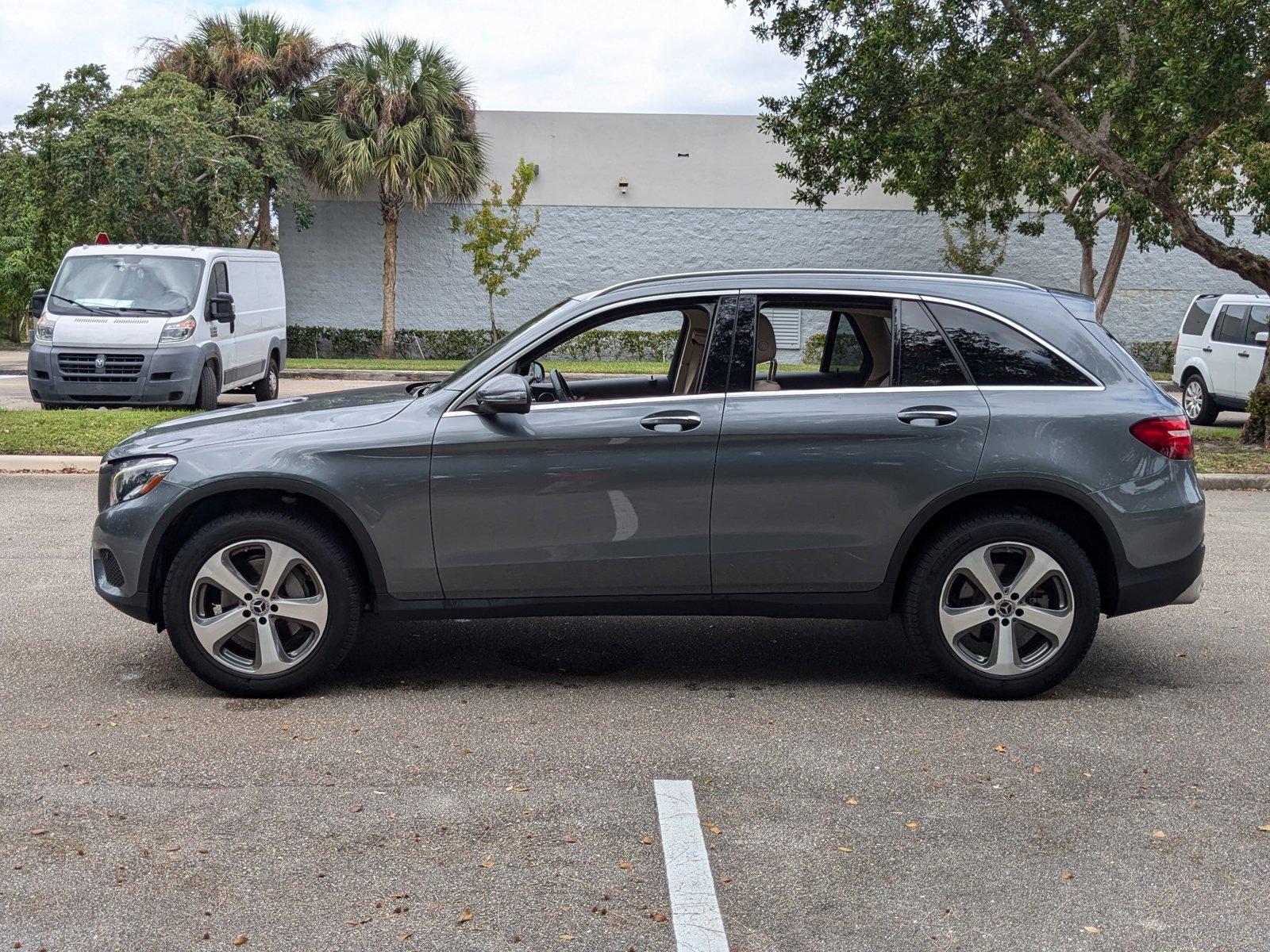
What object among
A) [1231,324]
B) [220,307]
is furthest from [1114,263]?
[220,307]

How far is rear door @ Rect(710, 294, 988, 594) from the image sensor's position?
5316 mm

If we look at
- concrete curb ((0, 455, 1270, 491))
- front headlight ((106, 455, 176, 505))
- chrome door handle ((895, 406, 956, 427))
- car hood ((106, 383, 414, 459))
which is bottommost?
concrete curb ((0, 455, 1270, 491))

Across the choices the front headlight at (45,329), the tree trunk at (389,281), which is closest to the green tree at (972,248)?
the tree trunk at (389,281)

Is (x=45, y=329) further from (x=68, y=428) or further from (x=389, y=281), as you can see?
(x=389, y=281)

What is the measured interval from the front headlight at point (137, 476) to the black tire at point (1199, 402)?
1516 centimetres

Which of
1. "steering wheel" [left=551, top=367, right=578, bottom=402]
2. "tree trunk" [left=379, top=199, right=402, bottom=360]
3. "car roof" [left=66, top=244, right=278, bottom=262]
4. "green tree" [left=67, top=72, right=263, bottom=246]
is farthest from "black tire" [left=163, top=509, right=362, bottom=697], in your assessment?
"tree trunk" [left=379, top=199, right=402, bottom=360]

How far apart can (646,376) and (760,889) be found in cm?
312

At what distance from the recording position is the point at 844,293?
5.61m


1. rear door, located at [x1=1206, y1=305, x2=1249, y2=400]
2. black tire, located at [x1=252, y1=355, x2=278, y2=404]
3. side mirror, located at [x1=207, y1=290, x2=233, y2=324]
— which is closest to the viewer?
side mirror, located at [x1=207, y1=290, x2=233, y2=324]

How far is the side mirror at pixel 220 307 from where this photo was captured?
1631 cm

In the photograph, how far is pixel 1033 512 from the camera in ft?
17.9

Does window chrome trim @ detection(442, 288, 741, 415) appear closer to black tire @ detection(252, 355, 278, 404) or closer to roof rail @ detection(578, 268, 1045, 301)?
roof rail @ detection(578, 268, 1045, 301)

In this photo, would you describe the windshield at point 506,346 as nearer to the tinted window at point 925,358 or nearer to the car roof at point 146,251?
the tinted window at point 925,358

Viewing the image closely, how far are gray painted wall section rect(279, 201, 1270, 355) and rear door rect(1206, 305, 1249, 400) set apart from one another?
14.8m
